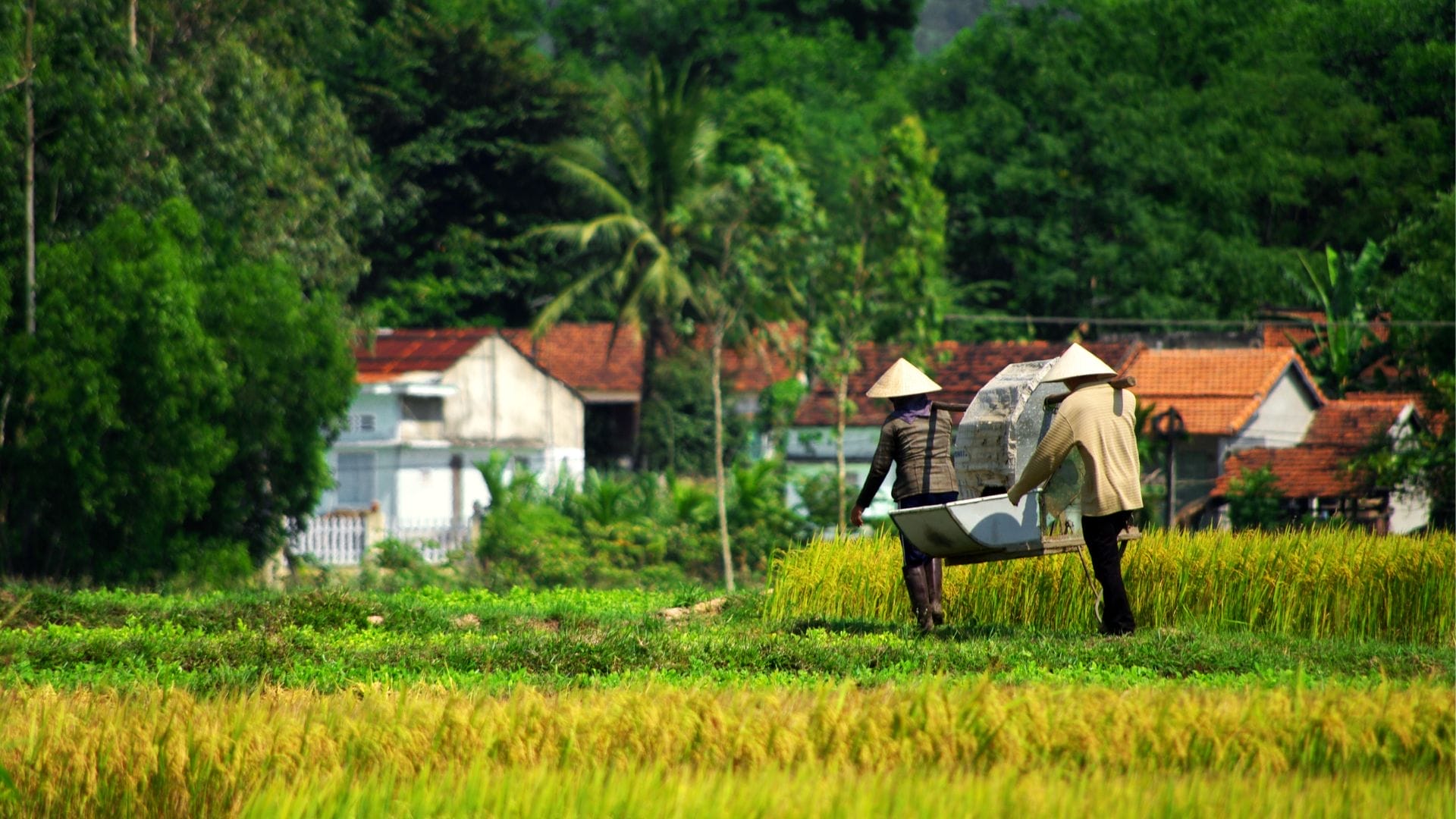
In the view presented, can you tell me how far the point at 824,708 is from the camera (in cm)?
779

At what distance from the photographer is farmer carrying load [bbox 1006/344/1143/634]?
36.3 feet

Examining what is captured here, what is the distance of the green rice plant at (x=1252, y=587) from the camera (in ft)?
40.7

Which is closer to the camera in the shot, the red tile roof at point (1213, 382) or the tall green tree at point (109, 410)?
the tall green tree at point (109, 410)

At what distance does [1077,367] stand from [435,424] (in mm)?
33300

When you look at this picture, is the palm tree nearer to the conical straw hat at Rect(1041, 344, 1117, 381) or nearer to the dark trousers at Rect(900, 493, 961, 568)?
the dark trousers at Rect(900, 493, 961, 568)

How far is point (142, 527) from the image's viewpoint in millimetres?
25578

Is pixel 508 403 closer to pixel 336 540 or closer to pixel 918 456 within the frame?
pixel 336 540

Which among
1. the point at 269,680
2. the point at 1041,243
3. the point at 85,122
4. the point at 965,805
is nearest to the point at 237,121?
the point at 85,122

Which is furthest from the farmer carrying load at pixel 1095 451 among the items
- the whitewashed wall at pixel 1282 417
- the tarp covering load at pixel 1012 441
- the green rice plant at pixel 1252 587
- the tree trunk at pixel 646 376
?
the tree trunk at pixel 646 376

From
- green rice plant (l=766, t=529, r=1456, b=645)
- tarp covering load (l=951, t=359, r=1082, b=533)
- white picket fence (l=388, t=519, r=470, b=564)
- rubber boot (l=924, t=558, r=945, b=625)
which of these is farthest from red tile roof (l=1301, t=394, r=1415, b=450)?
rubber boot (l=924, t=558, r=945, b=625)

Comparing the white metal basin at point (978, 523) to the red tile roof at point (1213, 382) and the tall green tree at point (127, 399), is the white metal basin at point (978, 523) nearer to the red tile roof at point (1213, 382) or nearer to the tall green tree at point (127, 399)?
the tall green tree at point (127, 399)

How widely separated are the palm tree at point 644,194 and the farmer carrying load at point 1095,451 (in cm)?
3758

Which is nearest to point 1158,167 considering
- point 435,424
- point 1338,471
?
point 1338,471

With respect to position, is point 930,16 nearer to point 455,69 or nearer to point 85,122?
point 455,69
